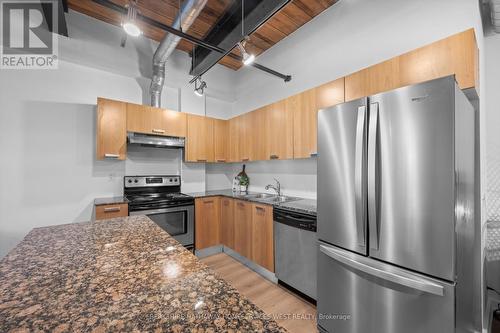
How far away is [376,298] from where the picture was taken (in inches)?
51.5

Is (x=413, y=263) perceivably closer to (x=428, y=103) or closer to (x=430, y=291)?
(x=430, y=291)

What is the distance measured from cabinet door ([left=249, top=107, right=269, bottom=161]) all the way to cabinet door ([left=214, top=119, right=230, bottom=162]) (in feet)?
2.29

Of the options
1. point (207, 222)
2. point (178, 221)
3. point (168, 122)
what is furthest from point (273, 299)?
point (168, 122)

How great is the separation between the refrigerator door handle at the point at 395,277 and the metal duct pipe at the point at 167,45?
8.52ft

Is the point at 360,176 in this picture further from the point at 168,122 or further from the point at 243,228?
the point at 168,122

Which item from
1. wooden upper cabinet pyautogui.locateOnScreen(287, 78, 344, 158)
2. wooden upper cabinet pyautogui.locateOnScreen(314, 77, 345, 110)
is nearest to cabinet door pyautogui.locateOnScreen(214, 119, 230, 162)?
wooden upper cabinet pyautogui.locateOnScreen(287, 78, 344, 158)

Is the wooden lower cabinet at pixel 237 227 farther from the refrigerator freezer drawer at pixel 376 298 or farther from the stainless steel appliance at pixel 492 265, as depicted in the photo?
the stainless steel appliance at pixel 492 265

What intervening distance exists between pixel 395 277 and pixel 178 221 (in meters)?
2.47

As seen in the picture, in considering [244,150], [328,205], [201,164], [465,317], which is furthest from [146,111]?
[465,317]

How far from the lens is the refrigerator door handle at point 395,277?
110 cm

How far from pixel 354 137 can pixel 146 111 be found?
2.67 m

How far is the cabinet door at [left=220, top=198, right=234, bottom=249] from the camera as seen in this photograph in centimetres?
302

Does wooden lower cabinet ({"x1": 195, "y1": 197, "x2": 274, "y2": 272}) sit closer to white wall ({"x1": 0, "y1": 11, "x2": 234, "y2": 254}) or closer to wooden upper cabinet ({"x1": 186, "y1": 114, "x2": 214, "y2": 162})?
wooden upper cabinet ({"x1": 186, "y1": 114, "x2": 214, "y2": 162})

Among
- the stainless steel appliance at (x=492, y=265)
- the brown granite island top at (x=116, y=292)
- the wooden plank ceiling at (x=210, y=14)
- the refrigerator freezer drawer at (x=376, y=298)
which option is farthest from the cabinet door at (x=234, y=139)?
A: the stainless steel appliance at (x=492, y=265)
